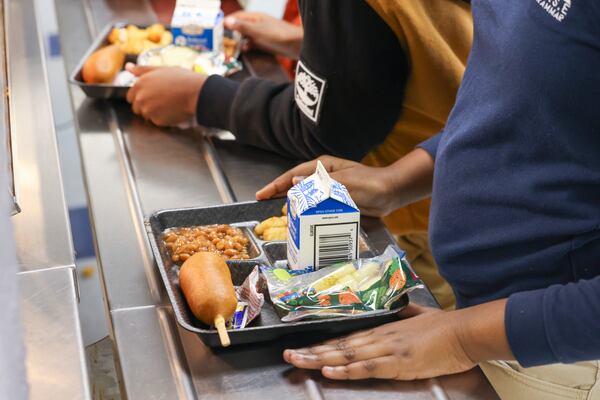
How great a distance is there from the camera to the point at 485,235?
47.8 inches

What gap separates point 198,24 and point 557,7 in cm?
106

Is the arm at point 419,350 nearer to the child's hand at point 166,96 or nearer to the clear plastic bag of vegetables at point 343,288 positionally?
the clear plastic bag of vegetables at point 343,288

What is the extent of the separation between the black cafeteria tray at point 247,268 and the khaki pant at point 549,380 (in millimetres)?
224

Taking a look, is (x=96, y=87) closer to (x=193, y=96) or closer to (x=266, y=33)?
(x=193, y=96)

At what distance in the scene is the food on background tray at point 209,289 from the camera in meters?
1.13

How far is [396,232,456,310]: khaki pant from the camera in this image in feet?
6.48

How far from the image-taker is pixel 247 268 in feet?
4.27

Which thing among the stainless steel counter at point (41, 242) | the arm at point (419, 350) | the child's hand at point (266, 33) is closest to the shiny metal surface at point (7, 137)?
the stainless steel counter at point (41, 242)

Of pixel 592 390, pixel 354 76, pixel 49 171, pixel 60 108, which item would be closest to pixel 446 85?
pixel 354 76

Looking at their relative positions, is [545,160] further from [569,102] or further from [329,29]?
[329,29]

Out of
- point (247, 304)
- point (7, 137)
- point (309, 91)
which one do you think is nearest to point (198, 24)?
point (309, 91)

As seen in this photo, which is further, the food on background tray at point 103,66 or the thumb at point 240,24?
the thumb at point 240,24

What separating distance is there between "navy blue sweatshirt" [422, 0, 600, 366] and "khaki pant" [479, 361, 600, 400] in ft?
0.41

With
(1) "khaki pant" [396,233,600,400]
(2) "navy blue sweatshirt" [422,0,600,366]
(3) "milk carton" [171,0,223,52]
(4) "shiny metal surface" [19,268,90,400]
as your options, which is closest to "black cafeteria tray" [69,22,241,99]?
(3) "milk carton" [171,0,223,52]
